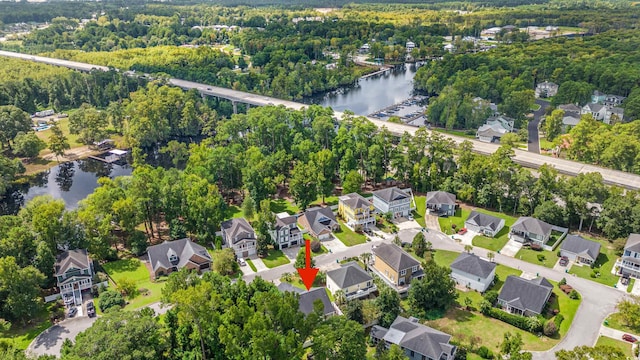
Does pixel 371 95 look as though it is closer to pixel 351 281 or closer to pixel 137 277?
pixel 351 281

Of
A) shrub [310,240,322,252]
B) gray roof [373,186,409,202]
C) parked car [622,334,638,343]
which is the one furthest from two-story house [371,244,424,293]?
parked car [622,334,638,343]

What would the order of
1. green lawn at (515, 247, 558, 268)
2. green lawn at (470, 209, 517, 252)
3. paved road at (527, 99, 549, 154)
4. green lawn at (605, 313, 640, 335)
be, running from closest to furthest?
green lawn at (605, 313, 640, 335) < green lawn at (515, 247, 558, 268) < green lawn at (470, 209, 517, 252) < paved road at (527, 99, 549, 154)

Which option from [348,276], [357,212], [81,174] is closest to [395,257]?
[348,276]

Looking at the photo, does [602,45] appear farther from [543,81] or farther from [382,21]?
[382,21]

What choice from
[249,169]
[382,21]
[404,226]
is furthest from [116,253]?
[382,21]

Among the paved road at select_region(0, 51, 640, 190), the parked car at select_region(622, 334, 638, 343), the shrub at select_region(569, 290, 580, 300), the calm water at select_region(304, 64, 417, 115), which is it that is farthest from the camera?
the calm water at select_region(304, 64, 417, 115)

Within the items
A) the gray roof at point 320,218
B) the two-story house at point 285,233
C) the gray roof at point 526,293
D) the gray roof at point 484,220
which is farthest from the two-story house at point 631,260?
the two-story house at point 285,233

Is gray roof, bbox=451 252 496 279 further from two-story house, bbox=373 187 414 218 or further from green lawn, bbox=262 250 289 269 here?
green lawn, bbox=262 250 289 269
